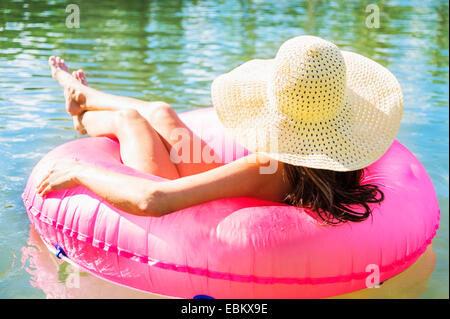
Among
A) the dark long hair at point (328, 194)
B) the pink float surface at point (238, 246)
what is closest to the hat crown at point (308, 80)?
the dark long hair at point (328, 194)

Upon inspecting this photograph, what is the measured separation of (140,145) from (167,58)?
3.44 metres

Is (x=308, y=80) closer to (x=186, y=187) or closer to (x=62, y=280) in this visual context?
(x=186, y=187)

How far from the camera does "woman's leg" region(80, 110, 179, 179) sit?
2.37 metres

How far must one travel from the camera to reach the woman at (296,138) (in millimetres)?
1851

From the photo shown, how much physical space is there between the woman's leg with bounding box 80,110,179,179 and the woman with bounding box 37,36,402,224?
0.89 feet

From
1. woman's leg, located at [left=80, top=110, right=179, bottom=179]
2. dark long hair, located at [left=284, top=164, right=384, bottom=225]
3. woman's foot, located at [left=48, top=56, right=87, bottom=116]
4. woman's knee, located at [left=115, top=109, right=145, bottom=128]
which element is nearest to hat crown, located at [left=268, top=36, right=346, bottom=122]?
dark long hair, located at [left=284, top=164, right=384, bottom=225]

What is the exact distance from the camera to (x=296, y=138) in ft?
6.15

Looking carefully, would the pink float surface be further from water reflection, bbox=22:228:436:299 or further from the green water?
the green water

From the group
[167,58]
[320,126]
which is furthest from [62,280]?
[167,58]

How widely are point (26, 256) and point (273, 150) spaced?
4.06 ft

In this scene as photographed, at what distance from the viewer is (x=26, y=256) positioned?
2389mm

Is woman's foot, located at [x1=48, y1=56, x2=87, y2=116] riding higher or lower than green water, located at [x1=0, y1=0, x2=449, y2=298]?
higher

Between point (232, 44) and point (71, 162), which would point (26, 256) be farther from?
point (232, 44)
